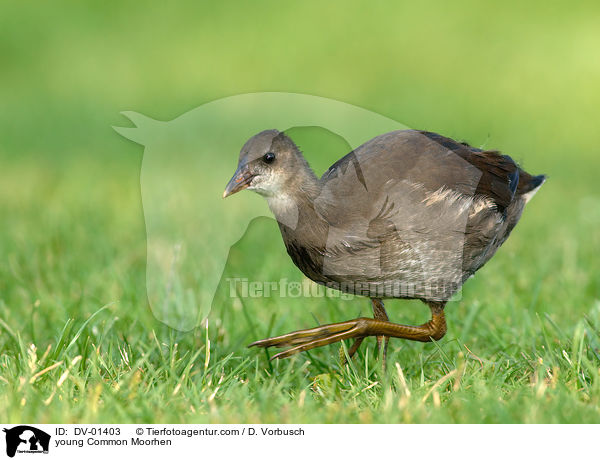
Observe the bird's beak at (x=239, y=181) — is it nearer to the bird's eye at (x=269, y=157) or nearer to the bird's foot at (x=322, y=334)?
the bird's eye at (x=269, y=157)

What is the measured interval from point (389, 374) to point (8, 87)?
396 inches

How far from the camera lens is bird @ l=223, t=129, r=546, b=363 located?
354cm

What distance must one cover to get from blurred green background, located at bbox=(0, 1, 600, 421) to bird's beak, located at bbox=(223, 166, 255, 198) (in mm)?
633

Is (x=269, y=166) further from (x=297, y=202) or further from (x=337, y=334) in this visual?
(x=337, y=334)

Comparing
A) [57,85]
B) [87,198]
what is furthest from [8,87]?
[87,198]

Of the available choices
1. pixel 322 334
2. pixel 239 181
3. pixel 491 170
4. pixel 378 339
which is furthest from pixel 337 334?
pixel 491 170

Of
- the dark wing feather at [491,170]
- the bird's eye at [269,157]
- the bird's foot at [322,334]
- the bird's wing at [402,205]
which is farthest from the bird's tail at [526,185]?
the bird's eye at [269,157]

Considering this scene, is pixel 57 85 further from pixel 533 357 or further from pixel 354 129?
pixel 533 357

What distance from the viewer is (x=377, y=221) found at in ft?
11.7

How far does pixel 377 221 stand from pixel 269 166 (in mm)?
548

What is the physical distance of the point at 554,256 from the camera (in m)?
5.57

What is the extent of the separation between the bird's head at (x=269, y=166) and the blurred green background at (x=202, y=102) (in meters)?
0.65
